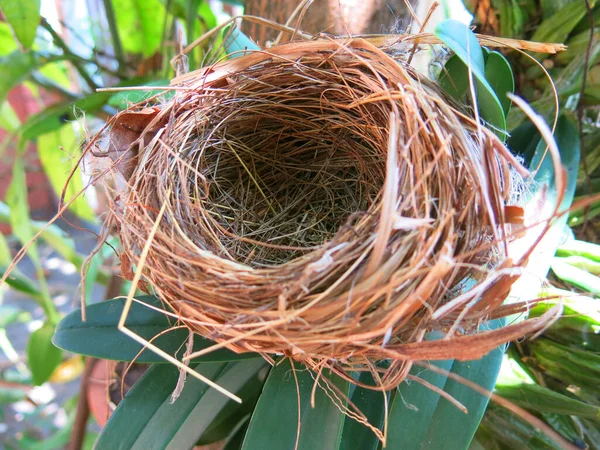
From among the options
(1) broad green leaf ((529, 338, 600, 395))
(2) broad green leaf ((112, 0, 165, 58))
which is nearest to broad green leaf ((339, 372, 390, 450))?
(1) broad green leaf ((529, 338, 600, 395))

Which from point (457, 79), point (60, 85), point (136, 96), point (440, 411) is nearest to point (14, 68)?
point (60, 85)

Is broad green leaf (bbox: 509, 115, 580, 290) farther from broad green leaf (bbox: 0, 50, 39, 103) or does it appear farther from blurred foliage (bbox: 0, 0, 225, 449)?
broad green leaf (bbox: 0, 50, 39, 103)

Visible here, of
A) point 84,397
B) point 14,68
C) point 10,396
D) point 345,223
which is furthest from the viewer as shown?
point 10,396

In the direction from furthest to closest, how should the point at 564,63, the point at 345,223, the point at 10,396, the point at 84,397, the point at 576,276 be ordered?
the point at 10,396
the point at 84,397
the point at 564,63
the point at 576,276
the point at 345,223

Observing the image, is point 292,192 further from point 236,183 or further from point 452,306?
point 452,306

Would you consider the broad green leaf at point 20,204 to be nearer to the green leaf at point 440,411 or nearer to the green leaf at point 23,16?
the green leaf at point 23,16

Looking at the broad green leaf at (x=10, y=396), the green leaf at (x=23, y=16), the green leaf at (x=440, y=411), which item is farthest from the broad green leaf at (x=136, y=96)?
the broad green leaf at (x=10, y=396)

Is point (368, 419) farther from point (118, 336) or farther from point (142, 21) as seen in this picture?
point (142, 21)
